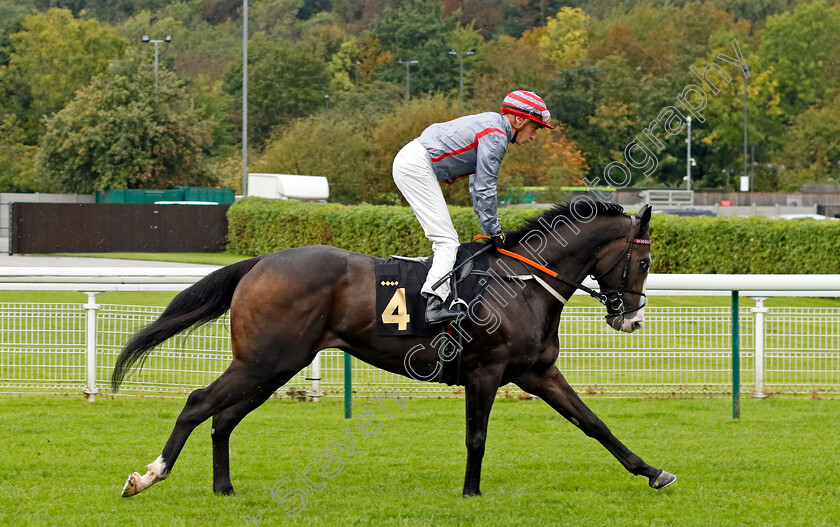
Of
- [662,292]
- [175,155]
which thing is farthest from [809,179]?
[662,292]

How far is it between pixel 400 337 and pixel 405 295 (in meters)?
0.22

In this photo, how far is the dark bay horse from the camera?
5.14m

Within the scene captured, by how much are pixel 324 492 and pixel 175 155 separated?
117 feet

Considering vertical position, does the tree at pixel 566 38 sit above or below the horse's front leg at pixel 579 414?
above

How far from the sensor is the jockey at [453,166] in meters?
5.14

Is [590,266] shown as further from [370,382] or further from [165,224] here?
[165,224]

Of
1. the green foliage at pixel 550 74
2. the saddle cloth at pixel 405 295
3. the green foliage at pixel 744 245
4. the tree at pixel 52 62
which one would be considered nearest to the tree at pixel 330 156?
the green foliage at pixel 550 74

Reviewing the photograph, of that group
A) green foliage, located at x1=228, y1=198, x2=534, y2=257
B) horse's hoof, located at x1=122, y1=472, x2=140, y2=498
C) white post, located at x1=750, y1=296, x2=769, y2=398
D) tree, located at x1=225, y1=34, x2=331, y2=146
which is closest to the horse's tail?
horse's hoof, located at x1=122, y1=472, x2=140, y2=498

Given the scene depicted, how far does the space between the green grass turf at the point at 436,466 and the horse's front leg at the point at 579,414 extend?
0.48ft

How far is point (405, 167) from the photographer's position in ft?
17.5

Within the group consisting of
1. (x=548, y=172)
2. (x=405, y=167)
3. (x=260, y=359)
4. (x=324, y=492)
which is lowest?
(x=324, y=492)

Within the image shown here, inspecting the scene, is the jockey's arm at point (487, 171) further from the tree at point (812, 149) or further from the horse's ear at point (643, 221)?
the tree at point (812, 149)

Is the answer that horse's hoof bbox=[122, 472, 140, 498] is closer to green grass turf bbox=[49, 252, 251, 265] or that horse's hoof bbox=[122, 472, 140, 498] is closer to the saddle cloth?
the saddle cloth

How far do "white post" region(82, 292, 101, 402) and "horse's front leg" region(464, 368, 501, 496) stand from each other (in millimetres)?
3765
